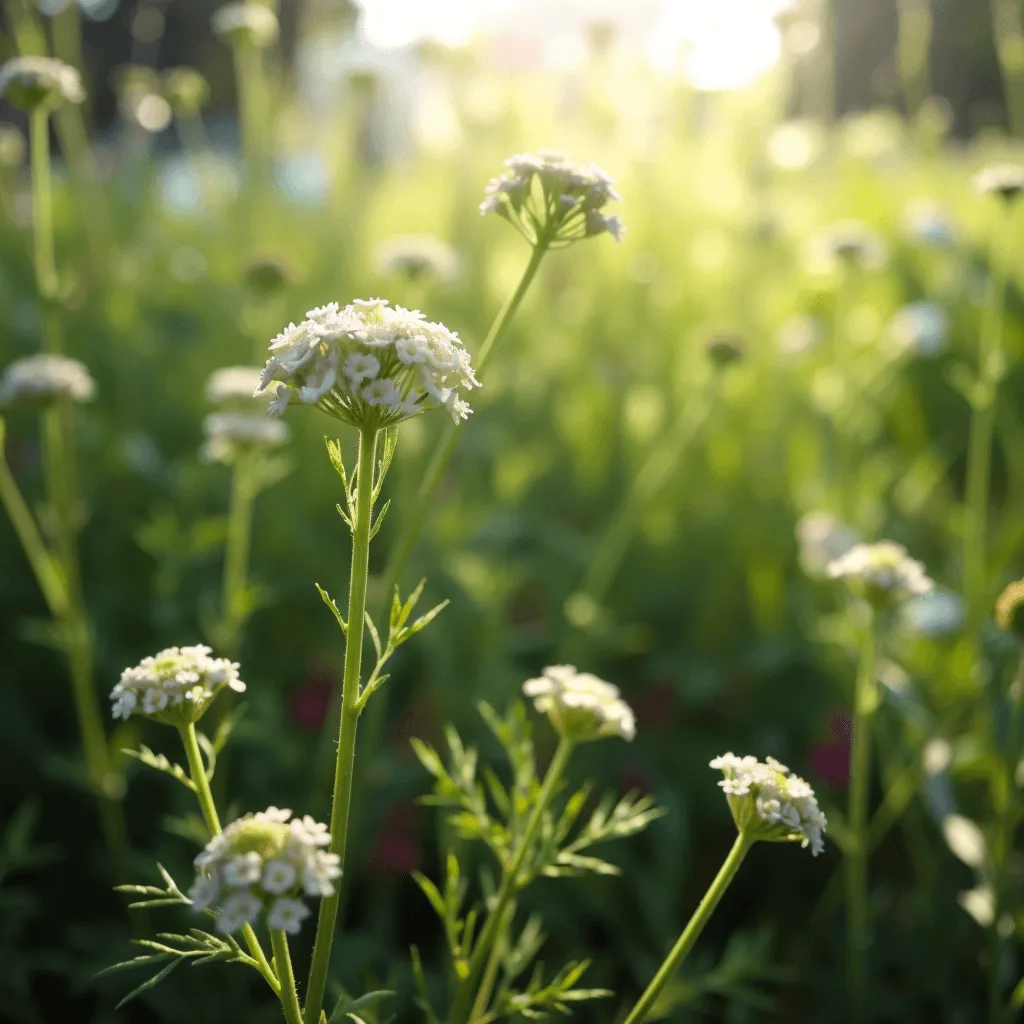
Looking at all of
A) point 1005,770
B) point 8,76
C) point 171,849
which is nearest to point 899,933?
point 1005,770

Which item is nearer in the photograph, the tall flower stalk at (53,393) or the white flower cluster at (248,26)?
the tall flower stalk at (53,393)

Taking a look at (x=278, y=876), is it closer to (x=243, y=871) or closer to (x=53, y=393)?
(x=243, y=871)

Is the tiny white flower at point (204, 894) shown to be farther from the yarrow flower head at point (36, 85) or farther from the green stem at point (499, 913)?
the yarrow flower head at point (36, 85)

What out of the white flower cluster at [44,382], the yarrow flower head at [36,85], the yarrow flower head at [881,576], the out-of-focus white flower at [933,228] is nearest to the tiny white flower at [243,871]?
the yarrow flower head at [881,576]

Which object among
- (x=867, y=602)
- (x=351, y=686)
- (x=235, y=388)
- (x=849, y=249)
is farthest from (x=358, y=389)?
(x=849, y=249)

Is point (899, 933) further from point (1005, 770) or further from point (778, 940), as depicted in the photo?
point (1005, 770)

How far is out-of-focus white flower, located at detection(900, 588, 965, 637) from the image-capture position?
7.33 feet

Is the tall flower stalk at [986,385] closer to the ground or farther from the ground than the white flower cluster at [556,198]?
closer to the ground

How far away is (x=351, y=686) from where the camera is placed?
0.90m

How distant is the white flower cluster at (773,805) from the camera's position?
0.92 metres

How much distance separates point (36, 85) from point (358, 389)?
44.7 inches

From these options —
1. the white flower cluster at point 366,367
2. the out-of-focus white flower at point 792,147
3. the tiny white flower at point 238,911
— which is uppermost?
the white flower cluster at point 366,367

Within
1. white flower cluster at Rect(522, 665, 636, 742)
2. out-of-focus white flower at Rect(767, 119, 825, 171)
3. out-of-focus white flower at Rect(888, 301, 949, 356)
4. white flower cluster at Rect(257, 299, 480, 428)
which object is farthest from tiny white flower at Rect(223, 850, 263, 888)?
out-of-focus white flower at Rect(767, 119, 825, 171)

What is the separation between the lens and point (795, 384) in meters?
3.49
